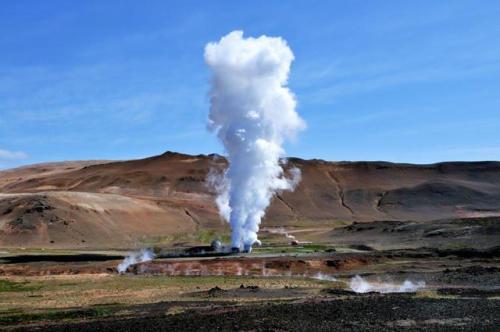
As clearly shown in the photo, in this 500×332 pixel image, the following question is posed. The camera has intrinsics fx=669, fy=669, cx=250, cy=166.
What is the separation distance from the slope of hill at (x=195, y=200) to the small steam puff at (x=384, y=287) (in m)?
57.6

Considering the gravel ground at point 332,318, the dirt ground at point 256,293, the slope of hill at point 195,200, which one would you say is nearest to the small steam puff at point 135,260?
the dirt ground at point 256,293

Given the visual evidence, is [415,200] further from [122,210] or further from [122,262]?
[122,262]

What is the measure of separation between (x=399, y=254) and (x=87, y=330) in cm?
4477

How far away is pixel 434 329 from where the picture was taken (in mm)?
25516

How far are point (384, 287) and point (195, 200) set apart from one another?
117968 mm

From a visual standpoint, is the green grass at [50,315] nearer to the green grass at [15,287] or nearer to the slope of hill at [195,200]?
the green grass at [15,287]

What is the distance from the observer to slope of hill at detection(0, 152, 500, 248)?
103688 millimetres

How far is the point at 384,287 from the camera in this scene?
43688mm

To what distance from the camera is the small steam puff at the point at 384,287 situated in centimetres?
4097

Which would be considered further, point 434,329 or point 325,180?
point 325,180

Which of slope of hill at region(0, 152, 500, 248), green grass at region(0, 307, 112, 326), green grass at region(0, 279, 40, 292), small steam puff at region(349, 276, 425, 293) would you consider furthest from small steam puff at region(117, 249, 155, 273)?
slope of hill at region(0, 152, 500, 248)

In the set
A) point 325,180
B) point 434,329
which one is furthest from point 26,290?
point 325,180

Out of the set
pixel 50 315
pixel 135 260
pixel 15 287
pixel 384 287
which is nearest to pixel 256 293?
pixel 384 287

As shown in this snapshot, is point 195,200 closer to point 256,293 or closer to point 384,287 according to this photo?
point 384,287
